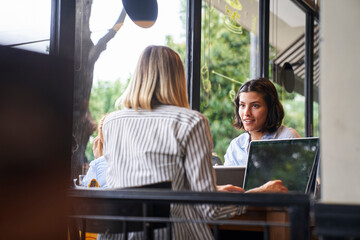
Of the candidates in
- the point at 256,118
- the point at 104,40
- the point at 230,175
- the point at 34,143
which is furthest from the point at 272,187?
the point at 104,40

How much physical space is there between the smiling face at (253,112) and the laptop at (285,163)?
A: 30.2 inches

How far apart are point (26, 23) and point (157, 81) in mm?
776

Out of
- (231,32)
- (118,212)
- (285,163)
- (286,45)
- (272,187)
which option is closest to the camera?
(118,212)

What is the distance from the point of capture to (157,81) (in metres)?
1.98

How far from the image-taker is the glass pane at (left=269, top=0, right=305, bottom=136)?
5.92 meters

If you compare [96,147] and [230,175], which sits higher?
[96,147]

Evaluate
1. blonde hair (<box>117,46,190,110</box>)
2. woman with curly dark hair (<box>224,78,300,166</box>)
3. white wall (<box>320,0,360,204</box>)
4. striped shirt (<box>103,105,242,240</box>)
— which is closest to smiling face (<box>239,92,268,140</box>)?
woman with curly dark hair (<box>224,78,300,166</box>)

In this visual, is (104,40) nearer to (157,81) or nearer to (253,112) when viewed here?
(253,112)

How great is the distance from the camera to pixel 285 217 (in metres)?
1.93

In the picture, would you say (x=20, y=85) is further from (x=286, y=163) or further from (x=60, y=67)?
(x=286, y=163)

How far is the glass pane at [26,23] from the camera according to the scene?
2270mm

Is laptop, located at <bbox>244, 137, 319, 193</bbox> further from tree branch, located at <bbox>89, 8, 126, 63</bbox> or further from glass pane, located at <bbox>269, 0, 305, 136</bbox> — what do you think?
glass pane, located at <bbox>269, 0, 305, 136</bbox>

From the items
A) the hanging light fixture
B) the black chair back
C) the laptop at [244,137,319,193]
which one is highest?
the hanging light fixture

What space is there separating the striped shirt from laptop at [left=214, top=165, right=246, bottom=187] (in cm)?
61
